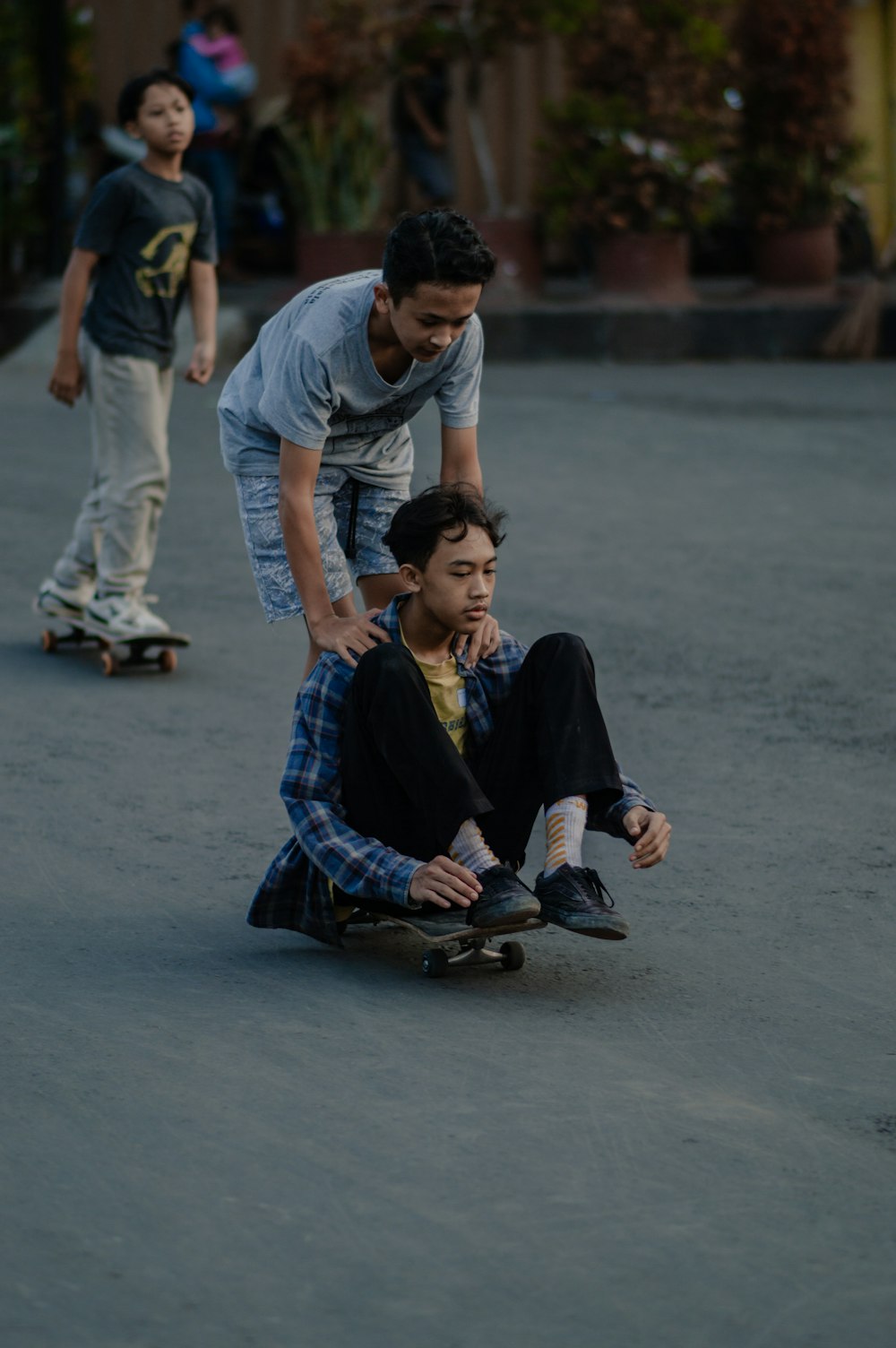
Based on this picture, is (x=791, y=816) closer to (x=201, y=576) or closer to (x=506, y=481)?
(x=201, y=576)

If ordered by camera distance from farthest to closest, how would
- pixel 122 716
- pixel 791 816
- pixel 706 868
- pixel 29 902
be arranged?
pixel 122 716
pixel 791 816
pixel 706 868
pixel 29 902

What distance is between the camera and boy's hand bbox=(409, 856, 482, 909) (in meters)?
3.86

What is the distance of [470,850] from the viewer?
4.01 m

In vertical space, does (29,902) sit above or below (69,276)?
below

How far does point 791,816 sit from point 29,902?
74.5 inches

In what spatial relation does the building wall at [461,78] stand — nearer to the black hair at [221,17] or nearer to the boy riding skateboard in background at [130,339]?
the black hair at [221,17]

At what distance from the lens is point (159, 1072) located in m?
3.55

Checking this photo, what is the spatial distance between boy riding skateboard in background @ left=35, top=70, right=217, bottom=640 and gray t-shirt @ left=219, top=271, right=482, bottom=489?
76.0 inches

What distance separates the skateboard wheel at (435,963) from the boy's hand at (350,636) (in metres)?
0.57

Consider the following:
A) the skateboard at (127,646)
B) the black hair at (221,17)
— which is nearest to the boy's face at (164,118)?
the skateboard at (127,646)

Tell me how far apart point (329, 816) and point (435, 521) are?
1.97 ft

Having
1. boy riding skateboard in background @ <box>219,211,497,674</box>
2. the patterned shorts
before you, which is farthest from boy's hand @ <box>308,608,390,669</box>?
the patterned shorts

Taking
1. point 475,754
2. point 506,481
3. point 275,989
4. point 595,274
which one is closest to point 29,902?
point 275,989

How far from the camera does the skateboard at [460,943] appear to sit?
12.8 feet
